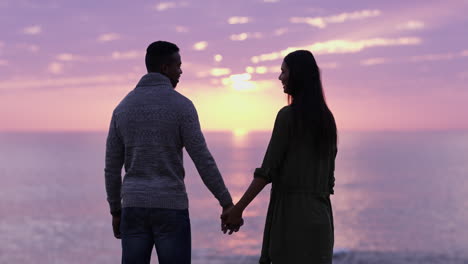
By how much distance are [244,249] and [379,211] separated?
4189 centimetres

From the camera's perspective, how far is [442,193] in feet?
370

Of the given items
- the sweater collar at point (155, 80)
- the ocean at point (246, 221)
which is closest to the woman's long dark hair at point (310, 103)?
Result: the sweater collar at point (155, 80)

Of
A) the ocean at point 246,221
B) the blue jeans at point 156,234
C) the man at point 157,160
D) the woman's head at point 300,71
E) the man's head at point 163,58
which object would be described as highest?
the man's head at point 163,58

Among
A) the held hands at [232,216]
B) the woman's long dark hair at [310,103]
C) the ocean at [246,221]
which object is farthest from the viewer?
the ocean at [246,221]

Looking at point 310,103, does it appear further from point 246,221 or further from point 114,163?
point 246,221

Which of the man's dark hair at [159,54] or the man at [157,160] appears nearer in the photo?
the man at [157,160]

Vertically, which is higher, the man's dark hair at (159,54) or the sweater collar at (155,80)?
the man's dark hair at (159,54)

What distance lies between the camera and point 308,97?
15.5ft

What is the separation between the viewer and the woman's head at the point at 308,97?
4664 mm

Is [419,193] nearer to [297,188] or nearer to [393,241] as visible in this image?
[393,241]

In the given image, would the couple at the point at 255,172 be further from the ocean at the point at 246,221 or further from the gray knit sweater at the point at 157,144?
the ocean at the point at 246,221

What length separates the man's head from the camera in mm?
4922

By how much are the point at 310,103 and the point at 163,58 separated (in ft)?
4.36

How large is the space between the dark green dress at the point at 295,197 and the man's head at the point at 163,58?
1032mm
